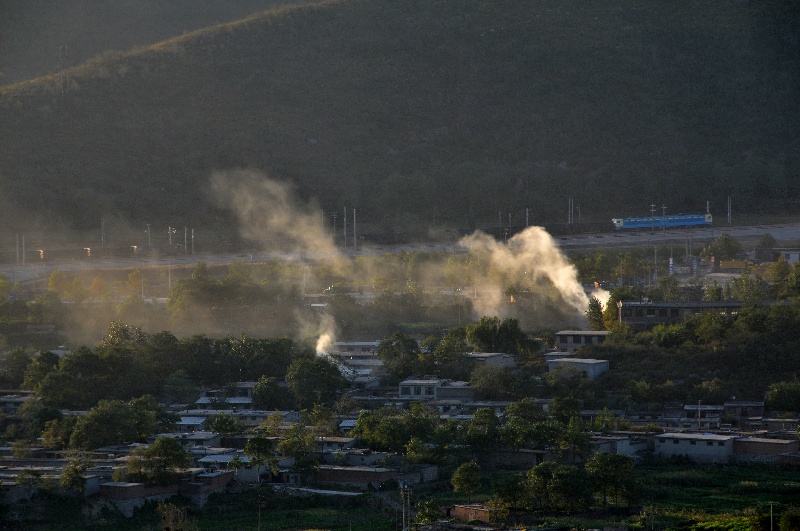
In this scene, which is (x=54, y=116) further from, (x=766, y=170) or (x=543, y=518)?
(x=543, y=518)

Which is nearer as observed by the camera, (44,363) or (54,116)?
(44,363)

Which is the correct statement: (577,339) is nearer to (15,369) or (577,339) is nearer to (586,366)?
(586,366)

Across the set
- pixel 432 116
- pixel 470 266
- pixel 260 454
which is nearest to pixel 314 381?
pixel 260 454

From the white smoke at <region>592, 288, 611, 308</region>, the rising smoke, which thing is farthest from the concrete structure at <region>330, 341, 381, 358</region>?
the white smoke at <region>592, 288, 611, 308</region>

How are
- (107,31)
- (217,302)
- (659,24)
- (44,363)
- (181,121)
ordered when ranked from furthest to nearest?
(107,31) → (659,24) → (181,121) → (217,302) → (44,363)

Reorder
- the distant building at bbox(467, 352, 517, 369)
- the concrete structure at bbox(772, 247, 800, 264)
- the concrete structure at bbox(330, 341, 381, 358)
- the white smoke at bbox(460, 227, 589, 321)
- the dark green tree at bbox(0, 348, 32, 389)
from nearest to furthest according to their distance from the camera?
the dark green tree at bbox(0, 348, 32, 389)
the distant building at bbox(467, 352, 517, 369)
the concrete structure at bbox(330, 341, 381, 358)
the white smoke at bbox(460, 227, 589, 321)
the concrete structure at bbox(772, 247, 800, 264)

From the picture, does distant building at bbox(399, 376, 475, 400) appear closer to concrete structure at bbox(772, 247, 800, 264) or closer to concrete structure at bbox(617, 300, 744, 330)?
concrete structure at bbox(617, 300, 744, 330)

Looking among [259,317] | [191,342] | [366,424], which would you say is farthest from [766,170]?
[366,424]

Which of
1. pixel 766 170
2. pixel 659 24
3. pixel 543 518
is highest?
pixel 659 24
